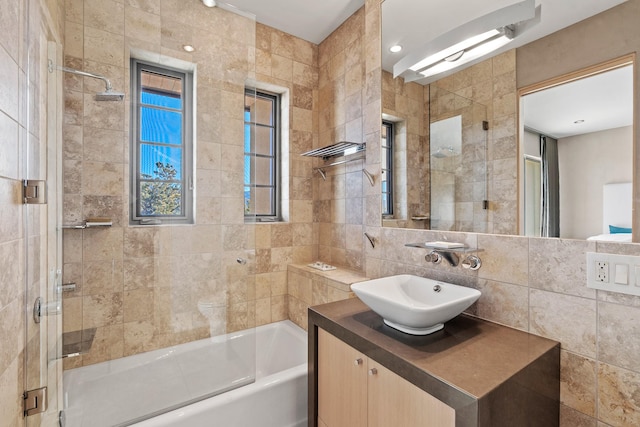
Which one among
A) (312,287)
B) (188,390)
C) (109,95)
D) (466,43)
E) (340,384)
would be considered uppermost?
(466,43)

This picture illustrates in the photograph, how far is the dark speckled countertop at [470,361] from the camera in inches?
31.1

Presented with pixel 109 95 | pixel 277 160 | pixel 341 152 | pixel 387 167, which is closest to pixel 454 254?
pixel 387 167

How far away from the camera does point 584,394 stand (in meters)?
0.98

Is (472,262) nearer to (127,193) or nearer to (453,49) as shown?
(453,49)

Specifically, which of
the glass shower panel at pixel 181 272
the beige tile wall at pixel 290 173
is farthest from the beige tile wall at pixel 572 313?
the beige tile wall at pixel 290 173

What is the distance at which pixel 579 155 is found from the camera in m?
1.04

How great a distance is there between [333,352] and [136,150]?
1.65 m

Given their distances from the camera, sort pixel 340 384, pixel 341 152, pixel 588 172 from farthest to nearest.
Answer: pixel 341 152, pixel 340 384, pixel 588 172

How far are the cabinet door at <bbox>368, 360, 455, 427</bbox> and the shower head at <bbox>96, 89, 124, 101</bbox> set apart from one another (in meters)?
2.01

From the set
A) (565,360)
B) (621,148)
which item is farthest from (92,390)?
(621,148)

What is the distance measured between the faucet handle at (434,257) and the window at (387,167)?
0.41 m

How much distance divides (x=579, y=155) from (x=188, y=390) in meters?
2.16

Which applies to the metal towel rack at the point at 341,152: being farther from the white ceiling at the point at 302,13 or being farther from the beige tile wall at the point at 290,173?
the white ceiling at the point at 302,13

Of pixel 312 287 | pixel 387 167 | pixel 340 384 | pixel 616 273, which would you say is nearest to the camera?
pixel 616 273
